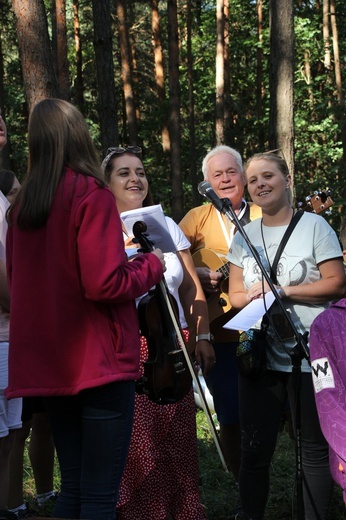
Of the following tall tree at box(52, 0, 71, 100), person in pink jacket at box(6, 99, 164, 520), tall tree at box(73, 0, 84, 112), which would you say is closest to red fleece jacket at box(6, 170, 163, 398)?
person in pink jacket at box(6, 99, 164, 520)

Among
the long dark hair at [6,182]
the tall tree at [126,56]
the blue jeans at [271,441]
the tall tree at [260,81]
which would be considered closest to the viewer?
the blue jeans at [271,441]

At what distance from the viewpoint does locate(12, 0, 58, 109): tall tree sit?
24.0 ft

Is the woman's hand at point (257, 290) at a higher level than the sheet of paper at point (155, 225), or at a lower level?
lower

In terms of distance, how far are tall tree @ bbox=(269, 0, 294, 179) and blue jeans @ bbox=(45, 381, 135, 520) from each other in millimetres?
6313

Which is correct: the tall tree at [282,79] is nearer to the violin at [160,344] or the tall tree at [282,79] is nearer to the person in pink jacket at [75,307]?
the violin at [160,344]

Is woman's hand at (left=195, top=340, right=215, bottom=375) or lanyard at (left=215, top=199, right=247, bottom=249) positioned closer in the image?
woman's hand at (left=195, top=340, right=215, bottom=375)

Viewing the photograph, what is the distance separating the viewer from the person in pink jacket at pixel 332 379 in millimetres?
2959

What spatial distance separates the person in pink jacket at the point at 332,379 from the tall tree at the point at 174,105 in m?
19.1

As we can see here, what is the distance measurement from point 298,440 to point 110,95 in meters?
9.33

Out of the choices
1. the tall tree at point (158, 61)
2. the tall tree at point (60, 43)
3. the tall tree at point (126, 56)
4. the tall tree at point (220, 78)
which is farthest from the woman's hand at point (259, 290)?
the tall tree at point (158, 61)

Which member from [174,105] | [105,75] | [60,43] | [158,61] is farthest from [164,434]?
[158,61]

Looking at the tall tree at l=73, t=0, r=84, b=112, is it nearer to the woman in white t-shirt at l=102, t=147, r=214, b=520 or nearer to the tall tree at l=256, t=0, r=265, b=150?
the tall tree at l=256, t=0, r=265, b=150

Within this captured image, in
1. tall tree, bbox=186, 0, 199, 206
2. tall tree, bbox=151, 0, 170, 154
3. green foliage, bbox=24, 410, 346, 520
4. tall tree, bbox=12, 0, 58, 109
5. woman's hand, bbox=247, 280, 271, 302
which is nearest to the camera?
woman's hand, bbox=247, 280, 271, 302

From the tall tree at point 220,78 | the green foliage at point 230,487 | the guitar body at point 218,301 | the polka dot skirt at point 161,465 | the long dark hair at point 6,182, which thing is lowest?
the green foliage at point 230,487
